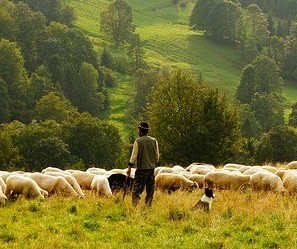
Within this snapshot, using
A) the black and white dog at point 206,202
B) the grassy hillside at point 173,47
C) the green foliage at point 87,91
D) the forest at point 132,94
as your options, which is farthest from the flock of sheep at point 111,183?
the green foliage at point 87,91

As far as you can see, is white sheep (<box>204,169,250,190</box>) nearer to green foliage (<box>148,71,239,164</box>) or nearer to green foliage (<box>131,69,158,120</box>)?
green foliage (<box>148,71,239,164</box>)

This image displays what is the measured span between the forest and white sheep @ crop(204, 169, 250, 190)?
31.4 meters

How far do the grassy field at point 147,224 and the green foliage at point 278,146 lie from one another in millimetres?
57304

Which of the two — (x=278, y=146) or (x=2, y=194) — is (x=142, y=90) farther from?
(x=2, y=194)

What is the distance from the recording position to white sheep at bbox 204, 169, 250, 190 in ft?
70.7

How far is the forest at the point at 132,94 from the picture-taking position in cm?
5600

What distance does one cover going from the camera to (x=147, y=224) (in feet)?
44.7

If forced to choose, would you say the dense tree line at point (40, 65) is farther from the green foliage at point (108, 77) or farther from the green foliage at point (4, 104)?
the green foliage at point (108, 77)

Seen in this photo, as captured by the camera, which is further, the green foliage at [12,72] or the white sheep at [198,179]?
the green foliage at [12,72]

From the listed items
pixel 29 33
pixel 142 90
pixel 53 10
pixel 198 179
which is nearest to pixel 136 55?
pixel 142 90

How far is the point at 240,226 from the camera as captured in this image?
13.1 metres

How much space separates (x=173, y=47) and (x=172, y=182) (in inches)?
5178

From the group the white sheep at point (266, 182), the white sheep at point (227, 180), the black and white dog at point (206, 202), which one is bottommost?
the white sheep at point (227, 180)

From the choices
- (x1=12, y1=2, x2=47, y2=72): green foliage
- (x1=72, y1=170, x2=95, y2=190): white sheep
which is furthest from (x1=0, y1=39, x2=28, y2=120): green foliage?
(x1=72, y1=170, x2=95, y2=190): white sheep
